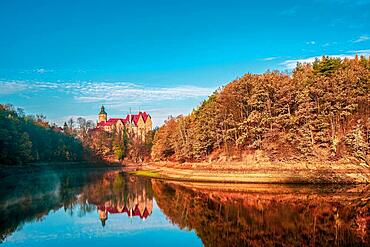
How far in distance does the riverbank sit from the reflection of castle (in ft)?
56.6

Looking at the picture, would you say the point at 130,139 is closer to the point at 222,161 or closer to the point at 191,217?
the point at 222,161

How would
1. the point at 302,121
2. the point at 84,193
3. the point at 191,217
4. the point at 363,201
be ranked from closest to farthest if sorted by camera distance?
the point at 191,217 < the point at 363,201 < the point at 84,193 < the point at 302,121

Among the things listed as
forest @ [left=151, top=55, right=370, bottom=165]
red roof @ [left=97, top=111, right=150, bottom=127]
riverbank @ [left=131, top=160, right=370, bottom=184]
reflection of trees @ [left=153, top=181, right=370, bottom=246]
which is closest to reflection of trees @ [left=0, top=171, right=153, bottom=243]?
reflection of trees @ [left=153, top=181, right=370, bottom=246]

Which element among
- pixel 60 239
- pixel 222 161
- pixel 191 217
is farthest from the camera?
pixel 222 161

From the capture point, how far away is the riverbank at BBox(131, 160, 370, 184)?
45.9 m

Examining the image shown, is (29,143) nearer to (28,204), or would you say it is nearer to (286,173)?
(28,204)

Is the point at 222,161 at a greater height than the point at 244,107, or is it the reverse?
the point at 244,107

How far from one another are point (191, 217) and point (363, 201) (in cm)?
1679

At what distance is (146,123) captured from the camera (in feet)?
615

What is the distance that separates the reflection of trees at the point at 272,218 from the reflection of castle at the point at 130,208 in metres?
1.94

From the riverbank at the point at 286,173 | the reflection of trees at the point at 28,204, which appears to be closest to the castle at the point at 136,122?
the riverbank at the point at 286,173

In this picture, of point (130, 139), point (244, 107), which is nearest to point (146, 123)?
point (130, 139)

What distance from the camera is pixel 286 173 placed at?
49250 millimetres

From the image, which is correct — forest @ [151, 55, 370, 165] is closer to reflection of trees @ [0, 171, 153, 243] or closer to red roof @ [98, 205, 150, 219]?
reflection of trees @ [0, 171, 153, 243]
